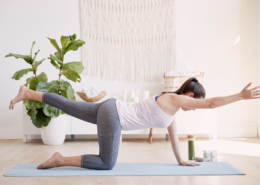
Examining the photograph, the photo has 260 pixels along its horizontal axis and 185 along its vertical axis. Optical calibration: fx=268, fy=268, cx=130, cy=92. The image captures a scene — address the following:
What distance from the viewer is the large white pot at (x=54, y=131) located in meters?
3.23

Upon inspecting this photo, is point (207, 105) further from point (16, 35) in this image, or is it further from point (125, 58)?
point (16, 35)

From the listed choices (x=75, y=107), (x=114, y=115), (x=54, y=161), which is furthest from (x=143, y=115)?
(x=54, y=161)

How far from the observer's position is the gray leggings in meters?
1.83

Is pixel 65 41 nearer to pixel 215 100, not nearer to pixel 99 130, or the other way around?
pixel 99 130

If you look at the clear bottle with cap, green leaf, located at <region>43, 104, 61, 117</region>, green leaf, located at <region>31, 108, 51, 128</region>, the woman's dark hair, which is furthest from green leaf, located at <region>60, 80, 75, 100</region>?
the woman's dark hair

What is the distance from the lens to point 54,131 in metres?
3.25

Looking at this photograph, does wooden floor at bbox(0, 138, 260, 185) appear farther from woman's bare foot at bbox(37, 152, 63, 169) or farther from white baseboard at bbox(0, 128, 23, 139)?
white baseboard at bbox(0, 128, 23, 139)

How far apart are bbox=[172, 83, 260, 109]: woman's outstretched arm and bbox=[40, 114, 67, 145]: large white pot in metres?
1.95

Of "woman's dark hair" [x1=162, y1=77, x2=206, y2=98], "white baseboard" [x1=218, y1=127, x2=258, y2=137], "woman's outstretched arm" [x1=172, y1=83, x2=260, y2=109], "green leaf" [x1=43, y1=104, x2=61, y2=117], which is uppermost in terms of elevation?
"woman's dark hair" [x1=162, y1=77, x2=206, y2=98]

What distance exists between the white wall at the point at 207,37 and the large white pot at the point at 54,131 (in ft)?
2.41

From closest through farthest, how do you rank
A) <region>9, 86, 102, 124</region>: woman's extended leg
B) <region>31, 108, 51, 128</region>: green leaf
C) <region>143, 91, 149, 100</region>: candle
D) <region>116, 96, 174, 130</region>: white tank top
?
1. <region>116, 96, 174, 130</region>: white tank top
2. <region>9, 86, 102, 124</region>: woman's extended leg
3. <region>31, 108, 51, 128</region>: green leaf
4. <region>143, 91, 149, 100</region>: candle

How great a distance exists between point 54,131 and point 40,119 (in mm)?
234

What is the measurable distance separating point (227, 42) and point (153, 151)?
2076 mm

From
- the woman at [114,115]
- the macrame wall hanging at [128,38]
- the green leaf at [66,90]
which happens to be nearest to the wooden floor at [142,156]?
the woman at [114,115]
